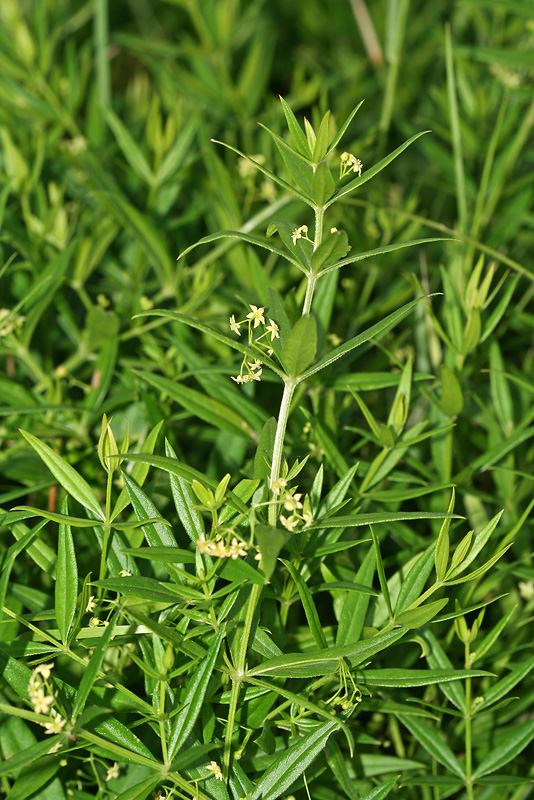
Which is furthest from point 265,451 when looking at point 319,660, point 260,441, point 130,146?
point 130,146

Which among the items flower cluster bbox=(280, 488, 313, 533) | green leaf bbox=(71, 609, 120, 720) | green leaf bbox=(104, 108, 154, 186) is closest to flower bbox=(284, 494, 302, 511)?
flower cluster bbox=(280, 488, 313, 533)

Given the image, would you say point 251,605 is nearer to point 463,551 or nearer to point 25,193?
point 463,551

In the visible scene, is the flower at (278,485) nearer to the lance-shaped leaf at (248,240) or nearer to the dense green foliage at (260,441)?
the dense green foliage at (260,441)

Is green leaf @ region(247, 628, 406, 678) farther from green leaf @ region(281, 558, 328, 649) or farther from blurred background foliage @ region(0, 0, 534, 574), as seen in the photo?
blurred background foliage @ region(0, 0, 534, 574)

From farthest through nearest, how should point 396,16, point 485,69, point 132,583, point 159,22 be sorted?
1. point 159,22
2. point 485,69
3. point 396,16
4. point 132,583

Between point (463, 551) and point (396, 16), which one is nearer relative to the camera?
point (463, 551)

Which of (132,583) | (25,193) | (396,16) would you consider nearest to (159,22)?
(396,16)

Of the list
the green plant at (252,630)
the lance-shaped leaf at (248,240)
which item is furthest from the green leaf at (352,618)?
the lance-shaped leaf at (248,240)
